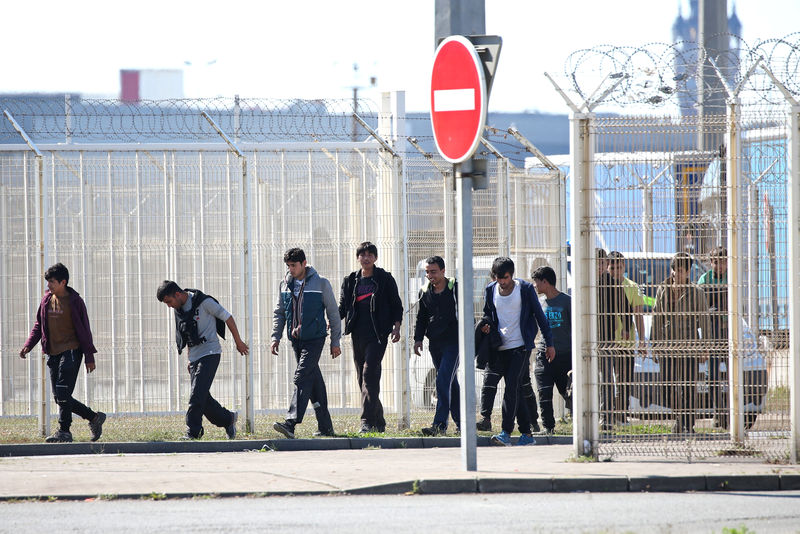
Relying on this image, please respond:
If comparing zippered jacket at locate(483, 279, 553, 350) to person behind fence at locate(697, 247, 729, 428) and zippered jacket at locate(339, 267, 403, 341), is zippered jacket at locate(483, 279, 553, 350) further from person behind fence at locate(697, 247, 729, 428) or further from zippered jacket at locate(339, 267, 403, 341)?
person behind fence at locate(697, 247, 729, 428)

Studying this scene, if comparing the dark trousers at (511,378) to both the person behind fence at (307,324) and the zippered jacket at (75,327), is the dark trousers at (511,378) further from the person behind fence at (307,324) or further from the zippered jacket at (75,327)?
the zippered jacket at (75,327)

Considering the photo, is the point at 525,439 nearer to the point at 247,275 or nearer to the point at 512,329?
the point at 512,329

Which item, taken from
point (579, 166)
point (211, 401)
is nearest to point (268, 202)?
point (211, 401)

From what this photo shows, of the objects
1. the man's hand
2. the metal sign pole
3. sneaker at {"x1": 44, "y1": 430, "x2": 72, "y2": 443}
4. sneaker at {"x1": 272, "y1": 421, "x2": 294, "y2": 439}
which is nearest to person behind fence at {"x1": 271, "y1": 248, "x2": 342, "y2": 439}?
sneaker at {"x1": 272, "y1": 421, "x2": 294, "y2": 439}

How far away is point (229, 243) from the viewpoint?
42.6ft

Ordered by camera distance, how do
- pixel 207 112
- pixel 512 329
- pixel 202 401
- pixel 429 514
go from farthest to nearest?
pixel 207 112 → pixel 202 401 → pixel 512 329 → pixel 429 514

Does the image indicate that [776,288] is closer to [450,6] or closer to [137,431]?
[450,6]

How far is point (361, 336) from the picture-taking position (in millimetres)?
11789

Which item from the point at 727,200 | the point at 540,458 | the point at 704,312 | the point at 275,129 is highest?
the point at 275,129

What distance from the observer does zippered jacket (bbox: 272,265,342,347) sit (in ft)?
37.3

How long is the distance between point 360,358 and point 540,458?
9.42ft

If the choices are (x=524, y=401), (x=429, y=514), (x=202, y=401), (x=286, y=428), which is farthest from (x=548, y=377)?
(x=429, y=514)

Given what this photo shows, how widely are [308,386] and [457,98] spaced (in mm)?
4012

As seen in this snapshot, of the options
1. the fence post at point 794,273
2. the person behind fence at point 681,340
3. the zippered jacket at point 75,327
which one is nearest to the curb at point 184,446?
the zippered jacket at point 75,327
